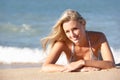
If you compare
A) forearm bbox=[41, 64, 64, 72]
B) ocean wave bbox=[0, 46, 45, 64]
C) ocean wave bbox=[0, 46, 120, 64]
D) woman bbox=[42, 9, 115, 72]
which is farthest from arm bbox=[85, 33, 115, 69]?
ocean wave bbox=[0, 46, 45, 64]

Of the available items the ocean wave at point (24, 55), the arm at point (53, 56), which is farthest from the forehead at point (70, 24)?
the ocean wave at point (24, 55)

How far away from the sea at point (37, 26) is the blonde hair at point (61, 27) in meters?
0.52

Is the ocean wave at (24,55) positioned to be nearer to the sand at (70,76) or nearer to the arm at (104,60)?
the arm at (104,60)

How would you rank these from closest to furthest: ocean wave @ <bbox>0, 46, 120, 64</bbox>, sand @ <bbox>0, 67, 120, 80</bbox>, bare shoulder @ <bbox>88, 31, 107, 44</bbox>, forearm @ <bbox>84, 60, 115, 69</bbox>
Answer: sand @ <bbox>0, 67, 120, 80</bbox>
forearm @ <bbox>84, 60, 115, 69</bbox>
bare shoulder @ <bbox>88, 31, 107, 44</bbox>
ocean wave @ <bbox>0, 46, 120, 64</bbox>

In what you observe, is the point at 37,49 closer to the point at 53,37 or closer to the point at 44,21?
the point at 44,21

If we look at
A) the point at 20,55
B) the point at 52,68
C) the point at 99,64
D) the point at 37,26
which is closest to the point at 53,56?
the point at 52,68

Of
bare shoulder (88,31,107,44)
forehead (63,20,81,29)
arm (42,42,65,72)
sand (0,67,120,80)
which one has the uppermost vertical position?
forehead (63,20,81,29)

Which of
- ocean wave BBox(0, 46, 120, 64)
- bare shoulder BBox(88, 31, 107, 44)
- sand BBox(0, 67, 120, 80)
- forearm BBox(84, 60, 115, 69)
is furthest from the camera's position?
ocean wave BBox(0, 46, 120, 64)

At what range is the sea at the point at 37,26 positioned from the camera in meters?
1.97

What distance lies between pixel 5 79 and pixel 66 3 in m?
0.62

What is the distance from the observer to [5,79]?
1.14 m

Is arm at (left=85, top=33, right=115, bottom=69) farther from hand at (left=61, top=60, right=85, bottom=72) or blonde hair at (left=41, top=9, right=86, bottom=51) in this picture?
blonde hair at (left=41, top=9, right=86, bottom=51)

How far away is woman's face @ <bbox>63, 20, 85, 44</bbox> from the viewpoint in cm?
126

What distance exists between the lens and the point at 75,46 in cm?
142
